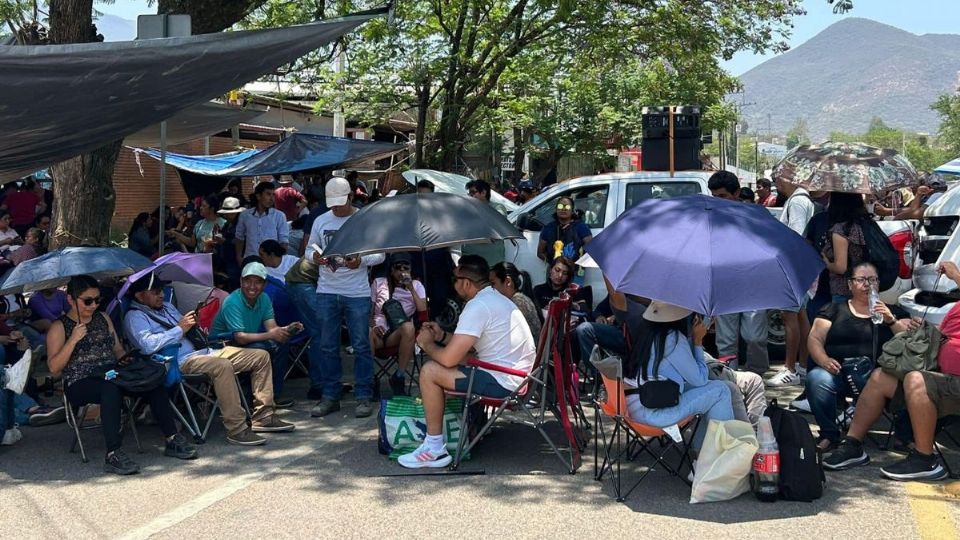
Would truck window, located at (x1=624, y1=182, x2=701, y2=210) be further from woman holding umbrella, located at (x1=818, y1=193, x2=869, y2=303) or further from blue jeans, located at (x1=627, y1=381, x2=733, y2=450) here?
blue jeans, located at (x1=627, y1=381, x2=733, y2=450)

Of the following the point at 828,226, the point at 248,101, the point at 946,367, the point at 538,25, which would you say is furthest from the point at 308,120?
the point at 946,367

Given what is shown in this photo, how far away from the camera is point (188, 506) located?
5.10m

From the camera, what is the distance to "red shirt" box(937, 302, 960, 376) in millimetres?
5328

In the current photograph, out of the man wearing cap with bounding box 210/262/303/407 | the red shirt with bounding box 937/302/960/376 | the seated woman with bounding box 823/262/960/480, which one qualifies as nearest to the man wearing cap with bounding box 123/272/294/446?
the man wearing cap with bounding box 210/262/303/407

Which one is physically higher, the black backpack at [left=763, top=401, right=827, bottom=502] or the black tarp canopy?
the black tarp canopy

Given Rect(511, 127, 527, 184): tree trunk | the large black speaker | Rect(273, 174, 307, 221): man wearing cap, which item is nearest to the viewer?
the large black speaker

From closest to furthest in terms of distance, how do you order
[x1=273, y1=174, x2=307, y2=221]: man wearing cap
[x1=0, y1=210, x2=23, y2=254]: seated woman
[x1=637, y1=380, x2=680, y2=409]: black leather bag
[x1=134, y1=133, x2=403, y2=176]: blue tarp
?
[x1=637, y1=380, x2=680, y2=409]: black leather bag < [x1=0, y1=210, x2=23, y2=254]: seated woman < [x1=273, y1=174, x2=307, y2=221]: man wearing cap < [x1=134, y1=133, x2=403, y2=176]: blue tarp

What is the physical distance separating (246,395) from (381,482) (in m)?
1.86

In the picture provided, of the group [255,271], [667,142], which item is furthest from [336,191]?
[667,142]

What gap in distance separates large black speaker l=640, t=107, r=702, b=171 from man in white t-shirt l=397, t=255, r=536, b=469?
5.72 m

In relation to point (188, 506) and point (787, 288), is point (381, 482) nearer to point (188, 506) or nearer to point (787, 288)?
point (188, 506)

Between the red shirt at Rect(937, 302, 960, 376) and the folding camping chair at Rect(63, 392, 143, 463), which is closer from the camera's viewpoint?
the red shirt at Rect(937, 302, 960, 376)

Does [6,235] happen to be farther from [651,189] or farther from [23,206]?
[651,189]

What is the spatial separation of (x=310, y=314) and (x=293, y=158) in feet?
20.3
